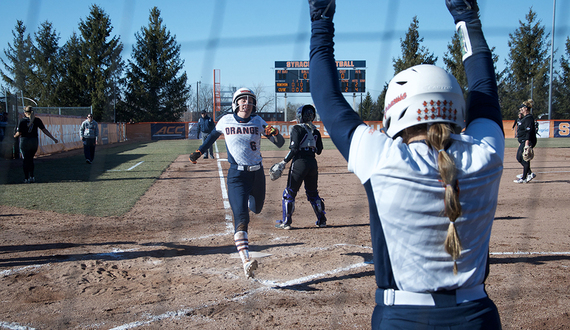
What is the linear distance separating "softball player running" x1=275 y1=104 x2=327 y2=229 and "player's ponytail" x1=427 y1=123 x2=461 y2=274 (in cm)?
544

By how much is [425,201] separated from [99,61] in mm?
20538

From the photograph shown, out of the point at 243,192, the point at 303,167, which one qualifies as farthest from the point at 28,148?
the point at 243,192

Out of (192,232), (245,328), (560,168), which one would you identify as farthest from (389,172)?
→ (560,168)

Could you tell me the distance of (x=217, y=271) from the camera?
474cm

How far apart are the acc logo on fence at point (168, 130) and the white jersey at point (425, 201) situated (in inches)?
1691

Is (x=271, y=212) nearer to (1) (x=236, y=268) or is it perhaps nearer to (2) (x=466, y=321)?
(1) (x=236, y=268)

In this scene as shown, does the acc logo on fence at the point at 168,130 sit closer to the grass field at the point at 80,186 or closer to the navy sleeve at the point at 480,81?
the grass field at the point at 80,186

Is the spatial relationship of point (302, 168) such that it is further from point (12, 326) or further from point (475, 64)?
point (475, 64)

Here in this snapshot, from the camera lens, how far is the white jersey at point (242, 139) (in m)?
5.11

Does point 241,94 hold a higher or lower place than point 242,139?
higher

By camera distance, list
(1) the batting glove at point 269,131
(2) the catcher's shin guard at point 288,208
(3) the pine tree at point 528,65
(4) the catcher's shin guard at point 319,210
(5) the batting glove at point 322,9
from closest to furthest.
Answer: (5) the batting glove at point 322,9
(1) the batting glove at point 269,131
(2) the catcher's shin guard at point 288,208
(4) the catcher's shin guard at point 319,210
(3) the pine tree at point 528,65

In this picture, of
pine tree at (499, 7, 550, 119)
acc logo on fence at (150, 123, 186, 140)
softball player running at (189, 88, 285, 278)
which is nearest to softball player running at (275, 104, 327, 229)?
softball player running at (189, 88, 285, 278)

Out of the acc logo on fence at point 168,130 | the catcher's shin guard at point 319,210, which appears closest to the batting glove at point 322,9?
the catcher's shin guard at point 319,210

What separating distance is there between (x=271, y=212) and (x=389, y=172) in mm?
7059
